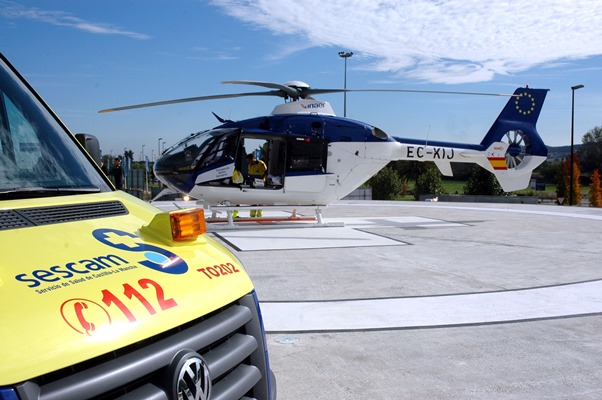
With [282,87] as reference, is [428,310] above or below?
below

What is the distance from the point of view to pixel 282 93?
13484 mm

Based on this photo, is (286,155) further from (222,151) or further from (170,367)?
(170,367)

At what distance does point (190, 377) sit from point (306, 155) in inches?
438

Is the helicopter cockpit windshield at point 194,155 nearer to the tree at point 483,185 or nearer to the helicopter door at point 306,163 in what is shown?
the helicopter door at point 306,163

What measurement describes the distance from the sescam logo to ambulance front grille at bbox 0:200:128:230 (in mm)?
159

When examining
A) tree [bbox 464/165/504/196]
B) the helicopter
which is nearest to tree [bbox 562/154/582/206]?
tree [bbox 464/165/504/196]

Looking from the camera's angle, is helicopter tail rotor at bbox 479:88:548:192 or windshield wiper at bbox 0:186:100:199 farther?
helicopter tail rotor at bbox 479:88:548:192

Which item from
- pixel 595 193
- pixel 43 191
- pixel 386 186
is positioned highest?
pixel 43 191

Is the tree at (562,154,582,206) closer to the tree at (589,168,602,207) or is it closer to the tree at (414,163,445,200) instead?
the tree at (589,168,602,207)

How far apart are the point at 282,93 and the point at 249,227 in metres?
3.48

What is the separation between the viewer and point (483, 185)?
61750mm

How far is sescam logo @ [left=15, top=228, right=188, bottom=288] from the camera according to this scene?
1900 millimetres

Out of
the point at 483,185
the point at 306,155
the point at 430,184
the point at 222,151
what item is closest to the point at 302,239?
the point at 306,155

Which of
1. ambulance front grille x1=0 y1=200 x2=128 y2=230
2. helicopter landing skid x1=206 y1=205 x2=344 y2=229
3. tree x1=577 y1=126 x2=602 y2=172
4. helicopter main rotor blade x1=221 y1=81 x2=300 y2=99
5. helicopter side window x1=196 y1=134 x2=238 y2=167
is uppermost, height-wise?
tree x1=577 y1=126 x2=602 y2=172
